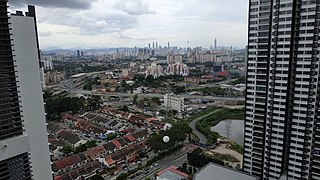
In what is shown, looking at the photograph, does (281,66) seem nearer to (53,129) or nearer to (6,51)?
(6,51)

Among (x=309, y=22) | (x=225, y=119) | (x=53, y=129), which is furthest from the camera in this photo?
(x=225, y=119)

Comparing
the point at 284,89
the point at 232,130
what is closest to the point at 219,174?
the point at 284,89

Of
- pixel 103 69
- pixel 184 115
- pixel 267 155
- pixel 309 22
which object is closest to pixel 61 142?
pixel 184 115

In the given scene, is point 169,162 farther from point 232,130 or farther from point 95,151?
point 232,130

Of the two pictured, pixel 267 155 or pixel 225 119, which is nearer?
pixel 267 155

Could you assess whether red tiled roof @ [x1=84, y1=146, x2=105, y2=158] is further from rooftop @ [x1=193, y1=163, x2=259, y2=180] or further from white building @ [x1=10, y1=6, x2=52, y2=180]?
white building @ [x1=10, y1=6, x2=52, y2=180]

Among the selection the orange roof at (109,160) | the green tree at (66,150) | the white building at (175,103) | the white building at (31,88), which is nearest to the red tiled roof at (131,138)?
the orange roof at (109,160)
